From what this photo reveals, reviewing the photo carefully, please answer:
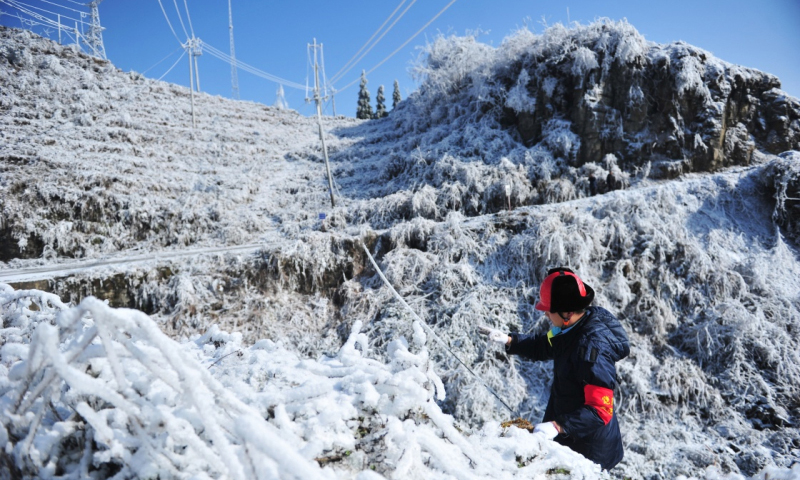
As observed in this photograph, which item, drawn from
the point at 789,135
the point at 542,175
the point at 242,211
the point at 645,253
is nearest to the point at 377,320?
the point at 645,253

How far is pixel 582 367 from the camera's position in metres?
2.26

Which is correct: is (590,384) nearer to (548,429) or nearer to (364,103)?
(548,429)

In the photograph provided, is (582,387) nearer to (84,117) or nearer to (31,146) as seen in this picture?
(31,146)

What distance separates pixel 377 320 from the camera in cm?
622

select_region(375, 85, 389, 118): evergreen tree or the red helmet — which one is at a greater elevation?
select_region(375, 85, 389, 118): evergreen tree

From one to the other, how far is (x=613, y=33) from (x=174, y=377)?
1306cm

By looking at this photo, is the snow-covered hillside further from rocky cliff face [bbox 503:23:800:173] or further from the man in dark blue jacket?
the man in dark blue jacket

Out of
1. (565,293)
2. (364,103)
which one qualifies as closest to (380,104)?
(364,103)

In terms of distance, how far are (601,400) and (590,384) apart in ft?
0.37

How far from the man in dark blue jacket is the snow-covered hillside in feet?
2.31

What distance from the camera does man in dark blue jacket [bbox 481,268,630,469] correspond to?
2170 millimetres

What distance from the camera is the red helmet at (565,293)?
2387mm

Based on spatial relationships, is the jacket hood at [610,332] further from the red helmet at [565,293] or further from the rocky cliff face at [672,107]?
the rocky cliff face at [672,107]

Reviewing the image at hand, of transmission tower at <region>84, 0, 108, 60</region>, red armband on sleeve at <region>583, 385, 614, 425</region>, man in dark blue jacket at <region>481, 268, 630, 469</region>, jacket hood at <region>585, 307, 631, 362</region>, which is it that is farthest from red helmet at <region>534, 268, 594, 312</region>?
transmission tower at <region>84, 0, 108, 60</region>
